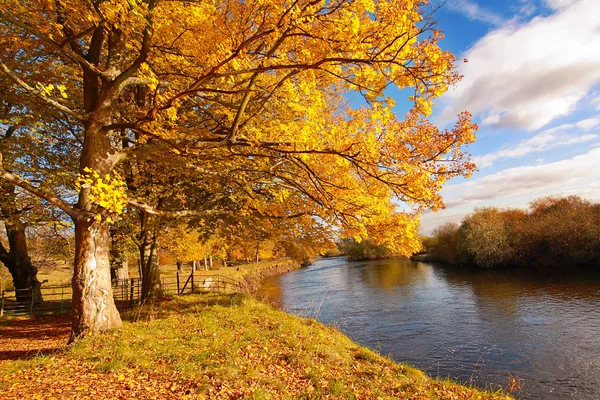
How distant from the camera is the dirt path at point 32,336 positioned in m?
7.05

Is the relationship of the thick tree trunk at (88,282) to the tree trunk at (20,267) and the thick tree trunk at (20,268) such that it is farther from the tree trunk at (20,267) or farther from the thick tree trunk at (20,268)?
the thick tree trunk at (20,268)

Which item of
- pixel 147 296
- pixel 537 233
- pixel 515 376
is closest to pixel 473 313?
pixel 515 376

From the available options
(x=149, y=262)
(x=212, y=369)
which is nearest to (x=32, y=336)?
(x=149, y=262)

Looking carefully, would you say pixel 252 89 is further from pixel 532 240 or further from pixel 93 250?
pixel 532 240

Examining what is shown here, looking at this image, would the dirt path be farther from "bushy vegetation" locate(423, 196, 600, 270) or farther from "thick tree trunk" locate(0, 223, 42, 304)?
"bushy vegetation" locate(423, 196, 600, 270)

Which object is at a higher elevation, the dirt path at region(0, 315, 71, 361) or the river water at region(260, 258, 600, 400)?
the dirt path at region(0, 315, 71, 361)

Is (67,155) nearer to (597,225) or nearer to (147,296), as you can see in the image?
(147,296)

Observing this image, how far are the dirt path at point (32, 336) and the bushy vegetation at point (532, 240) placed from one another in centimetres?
3622

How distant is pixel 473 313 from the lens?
17.1 m

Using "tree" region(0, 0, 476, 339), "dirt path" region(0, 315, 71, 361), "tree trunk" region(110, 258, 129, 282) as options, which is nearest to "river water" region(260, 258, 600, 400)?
"tree" region(0, 0, 476, 339)

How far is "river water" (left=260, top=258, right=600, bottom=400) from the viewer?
10.2 metres

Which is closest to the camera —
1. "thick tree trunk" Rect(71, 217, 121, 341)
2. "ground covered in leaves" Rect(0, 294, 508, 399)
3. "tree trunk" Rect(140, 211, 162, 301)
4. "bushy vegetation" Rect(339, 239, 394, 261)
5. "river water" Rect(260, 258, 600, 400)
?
"ground covered in leaves" Rect(0, 294, 508, 399)

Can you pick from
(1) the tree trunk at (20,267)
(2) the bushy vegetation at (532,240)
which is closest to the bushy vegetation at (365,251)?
(2) the bushy vegetation at (532,240)

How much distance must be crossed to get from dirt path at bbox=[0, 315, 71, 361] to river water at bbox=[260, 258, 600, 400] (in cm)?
893
